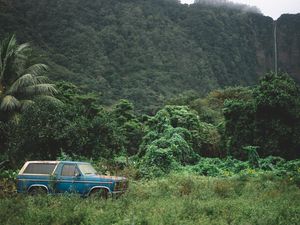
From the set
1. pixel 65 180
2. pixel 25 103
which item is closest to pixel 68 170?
pixel 65 180

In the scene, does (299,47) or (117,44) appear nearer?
(117,44)

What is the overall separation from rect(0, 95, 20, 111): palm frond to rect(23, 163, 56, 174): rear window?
30.5 feet

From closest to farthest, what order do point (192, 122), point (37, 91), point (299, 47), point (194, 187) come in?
point (194, 187) → point (37, 91) → point (192, 122) → point (299, 47)

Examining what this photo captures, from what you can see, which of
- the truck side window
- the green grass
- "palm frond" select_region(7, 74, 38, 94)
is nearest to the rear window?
the truck side window

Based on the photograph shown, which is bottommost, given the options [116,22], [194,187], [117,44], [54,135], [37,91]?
[194,187]

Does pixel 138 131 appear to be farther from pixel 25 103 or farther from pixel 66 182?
pixel 66 182

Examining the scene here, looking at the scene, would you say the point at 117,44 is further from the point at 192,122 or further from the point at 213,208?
the point at 213,208

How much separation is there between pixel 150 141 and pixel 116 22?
6034 cm

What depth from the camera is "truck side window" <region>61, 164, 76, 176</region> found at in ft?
49.2

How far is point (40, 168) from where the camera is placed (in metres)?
15.2

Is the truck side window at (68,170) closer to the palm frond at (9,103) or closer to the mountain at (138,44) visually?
the palm frond at (9,103)

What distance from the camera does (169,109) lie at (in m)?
37.1

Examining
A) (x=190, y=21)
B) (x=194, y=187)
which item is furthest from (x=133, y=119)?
(x=190, y=21)

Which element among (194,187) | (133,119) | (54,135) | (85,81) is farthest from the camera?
(85,81)
